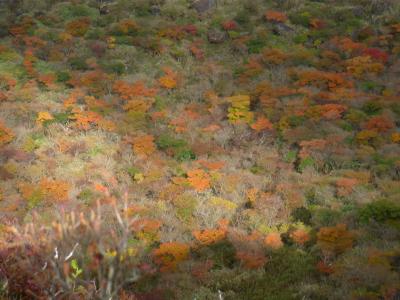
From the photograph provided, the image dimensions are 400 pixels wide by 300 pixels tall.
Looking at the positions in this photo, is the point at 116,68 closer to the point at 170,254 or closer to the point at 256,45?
the point at 256,45

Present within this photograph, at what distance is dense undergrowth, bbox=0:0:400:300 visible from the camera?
30.5 ft

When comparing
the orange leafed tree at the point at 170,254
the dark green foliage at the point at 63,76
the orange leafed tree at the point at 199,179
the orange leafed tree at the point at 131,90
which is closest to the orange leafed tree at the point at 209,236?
the orange leafed tree at the point at 170,254

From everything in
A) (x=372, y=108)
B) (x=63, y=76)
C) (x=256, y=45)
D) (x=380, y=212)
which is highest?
(x=256, y=45)

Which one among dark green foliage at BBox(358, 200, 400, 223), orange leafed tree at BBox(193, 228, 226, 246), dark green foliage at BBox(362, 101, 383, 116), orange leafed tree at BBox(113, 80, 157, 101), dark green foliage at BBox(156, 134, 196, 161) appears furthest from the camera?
orange leafed tree at BBox(113, 80, 157, 101)

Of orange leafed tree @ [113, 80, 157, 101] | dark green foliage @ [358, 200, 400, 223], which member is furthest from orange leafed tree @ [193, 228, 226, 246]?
orange leafed tree @ [113, 80, 157, 101]

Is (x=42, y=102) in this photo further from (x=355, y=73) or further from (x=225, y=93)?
(x=355, y=73)

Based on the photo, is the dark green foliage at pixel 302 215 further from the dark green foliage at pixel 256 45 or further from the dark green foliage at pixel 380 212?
the dark green foliage at pixel 256 45

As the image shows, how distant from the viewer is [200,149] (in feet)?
53.4

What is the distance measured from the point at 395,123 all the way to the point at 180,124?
27.5 feet

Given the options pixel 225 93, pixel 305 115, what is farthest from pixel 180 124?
pixel 305 115

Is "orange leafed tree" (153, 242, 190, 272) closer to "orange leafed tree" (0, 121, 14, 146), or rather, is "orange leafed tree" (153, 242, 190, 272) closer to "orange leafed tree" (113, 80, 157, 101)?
"orange leafed tree" (0, 121, 14, 146)

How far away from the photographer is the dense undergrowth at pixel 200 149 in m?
9.30

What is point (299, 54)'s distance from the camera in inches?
886

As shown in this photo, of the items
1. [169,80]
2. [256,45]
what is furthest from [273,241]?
[256,45]
